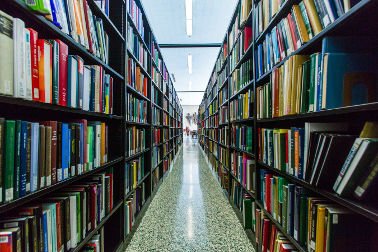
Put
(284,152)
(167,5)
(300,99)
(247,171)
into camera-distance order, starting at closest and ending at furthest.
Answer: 1. (300,99)
2. (284,152)
3. (247,171)
4. (167,5)

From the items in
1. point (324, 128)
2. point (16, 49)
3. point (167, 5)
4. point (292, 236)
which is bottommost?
point (292, 236)

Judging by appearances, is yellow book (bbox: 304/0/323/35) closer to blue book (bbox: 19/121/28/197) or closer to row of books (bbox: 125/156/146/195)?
blue book (bbox: 19/121/28/197)

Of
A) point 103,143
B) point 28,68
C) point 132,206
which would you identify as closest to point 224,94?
point 132,206

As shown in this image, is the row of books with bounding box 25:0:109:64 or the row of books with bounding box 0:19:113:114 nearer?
the row of books with bounding box 0:19:113:114

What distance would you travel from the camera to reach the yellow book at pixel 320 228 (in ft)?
3.21

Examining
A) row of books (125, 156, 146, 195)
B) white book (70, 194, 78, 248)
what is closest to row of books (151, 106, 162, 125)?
row of books (125, 156, 146, 195)

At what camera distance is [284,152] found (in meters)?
1.42

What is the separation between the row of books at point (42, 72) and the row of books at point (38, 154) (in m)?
0.11

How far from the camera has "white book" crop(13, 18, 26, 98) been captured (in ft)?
2.45

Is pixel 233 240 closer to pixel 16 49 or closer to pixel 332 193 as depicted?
pixel 332 193

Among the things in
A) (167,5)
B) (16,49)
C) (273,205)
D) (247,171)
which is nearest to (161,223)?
(247,171)

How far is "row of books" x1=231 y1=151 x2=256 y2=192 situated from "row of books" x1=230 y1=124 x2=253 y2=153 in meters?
0.11

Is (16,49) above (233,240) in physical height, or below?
above

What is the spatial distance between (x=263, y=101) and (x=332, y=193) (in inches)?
40.6
